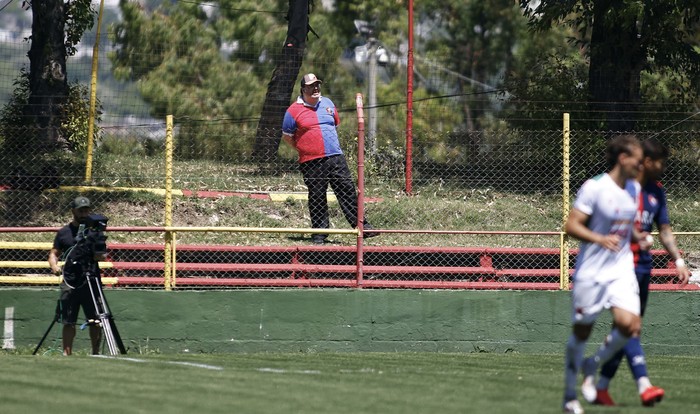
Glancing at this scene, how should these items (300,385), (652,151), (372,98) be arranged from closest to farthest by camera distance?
(652,151) → (300,385) → (372,98)

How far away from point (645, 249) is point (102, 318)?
244 inches

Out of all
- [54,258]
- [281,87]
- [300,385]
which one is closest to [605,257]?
[300,385]

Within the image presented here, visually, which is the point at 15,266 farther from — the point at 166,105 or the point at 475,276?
the point at 166,105

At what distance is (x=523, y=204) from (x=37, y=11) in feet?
31.2

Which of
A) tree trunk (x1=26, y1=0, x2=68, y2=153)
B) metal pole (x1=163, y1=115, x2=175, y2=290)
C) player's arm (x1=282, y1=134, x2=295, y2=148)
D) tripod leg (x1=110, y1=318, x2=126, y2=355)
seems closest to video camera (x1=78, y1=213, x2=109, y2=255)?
tripod leg (x1=110, y1=318, x2=126, y2=355)

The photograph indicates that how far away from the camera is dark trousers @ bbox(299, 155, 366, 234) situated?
1577 centimetres

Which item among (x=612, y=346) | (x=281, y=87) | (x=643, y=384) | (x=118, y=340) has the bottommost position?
(x=118, y=340)

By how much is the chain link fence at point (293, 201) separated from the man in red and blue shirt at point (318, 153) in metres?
0.25

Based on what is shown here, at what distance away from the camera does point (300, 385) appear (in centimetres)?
973

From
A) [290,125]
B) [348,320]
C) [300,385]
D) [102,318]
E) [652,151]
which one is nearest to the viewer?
[652,151]

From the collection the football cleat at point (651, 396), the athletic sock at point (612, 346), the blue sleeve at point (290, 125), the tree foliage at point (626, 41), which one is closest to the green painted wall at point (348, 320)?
the blue sleeve at point (290, 125)

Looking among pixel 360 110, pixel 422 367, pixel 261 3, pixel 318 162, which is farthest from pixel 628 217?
pixel 261 3

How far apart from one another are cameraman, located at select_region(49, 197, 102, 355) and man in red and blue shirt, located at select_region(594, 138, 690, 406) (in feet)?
20.4

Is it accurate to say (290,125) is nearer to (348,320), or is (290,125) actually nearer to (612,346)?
(348,320)
